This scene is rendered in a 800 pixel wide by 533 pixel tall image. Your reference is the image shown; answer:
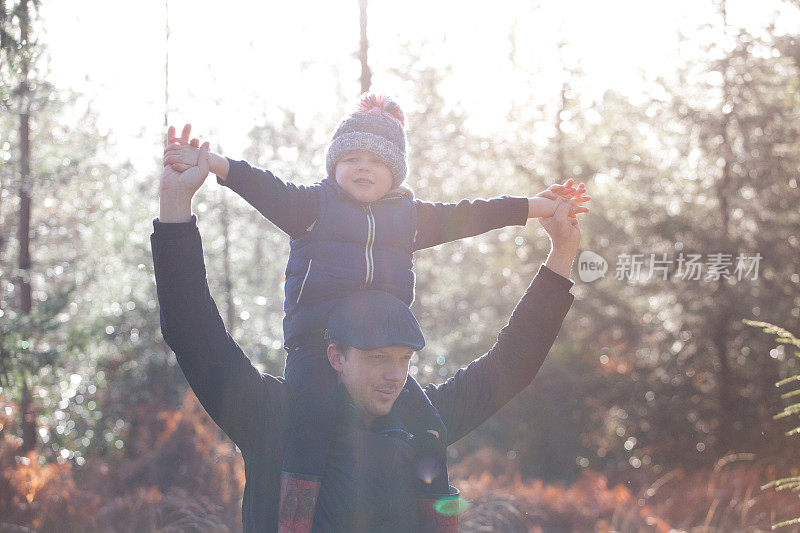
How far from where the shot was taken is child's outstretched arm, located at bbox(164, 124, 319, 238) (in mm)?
2137

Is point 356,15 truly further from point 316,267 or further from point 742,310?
point 316,267

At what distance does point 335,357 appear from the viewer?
2.33 metres

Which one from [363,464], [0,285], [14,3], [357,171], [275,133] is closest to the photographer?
[363,464]

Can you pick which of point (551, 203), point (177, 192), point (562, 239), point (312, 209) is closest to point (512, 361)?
point (562, 239)

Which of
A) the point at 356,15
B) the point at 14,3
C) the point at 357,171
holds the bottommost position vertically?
the point at 357,171

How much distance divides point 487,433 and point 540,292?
40.9 ft

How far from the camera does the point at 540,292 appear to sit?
2.67m

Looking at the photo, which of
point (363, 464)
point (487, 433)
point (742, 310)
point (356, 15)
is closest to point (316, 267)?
point (363, 464)

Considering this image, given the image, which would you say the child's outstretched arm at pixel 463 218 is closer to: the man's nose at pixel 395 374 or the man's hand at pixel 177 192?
the man's nose at pixel 395 374

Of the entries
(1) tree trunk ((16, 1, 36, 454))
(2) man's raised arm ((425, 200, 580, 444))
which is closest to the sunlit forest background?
(1) tree trunk ((16, 1, 36, 454))

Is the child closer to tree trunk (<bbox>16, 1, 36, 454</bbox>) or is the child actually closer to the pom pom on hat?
the pom pom on hat

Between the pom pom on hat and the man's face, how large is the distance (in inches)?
32.0

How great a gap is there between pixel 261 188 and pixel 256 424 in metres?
0.62

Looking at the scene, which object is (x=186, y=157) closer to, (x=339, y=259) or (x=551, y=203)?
(x=339, y=259)
